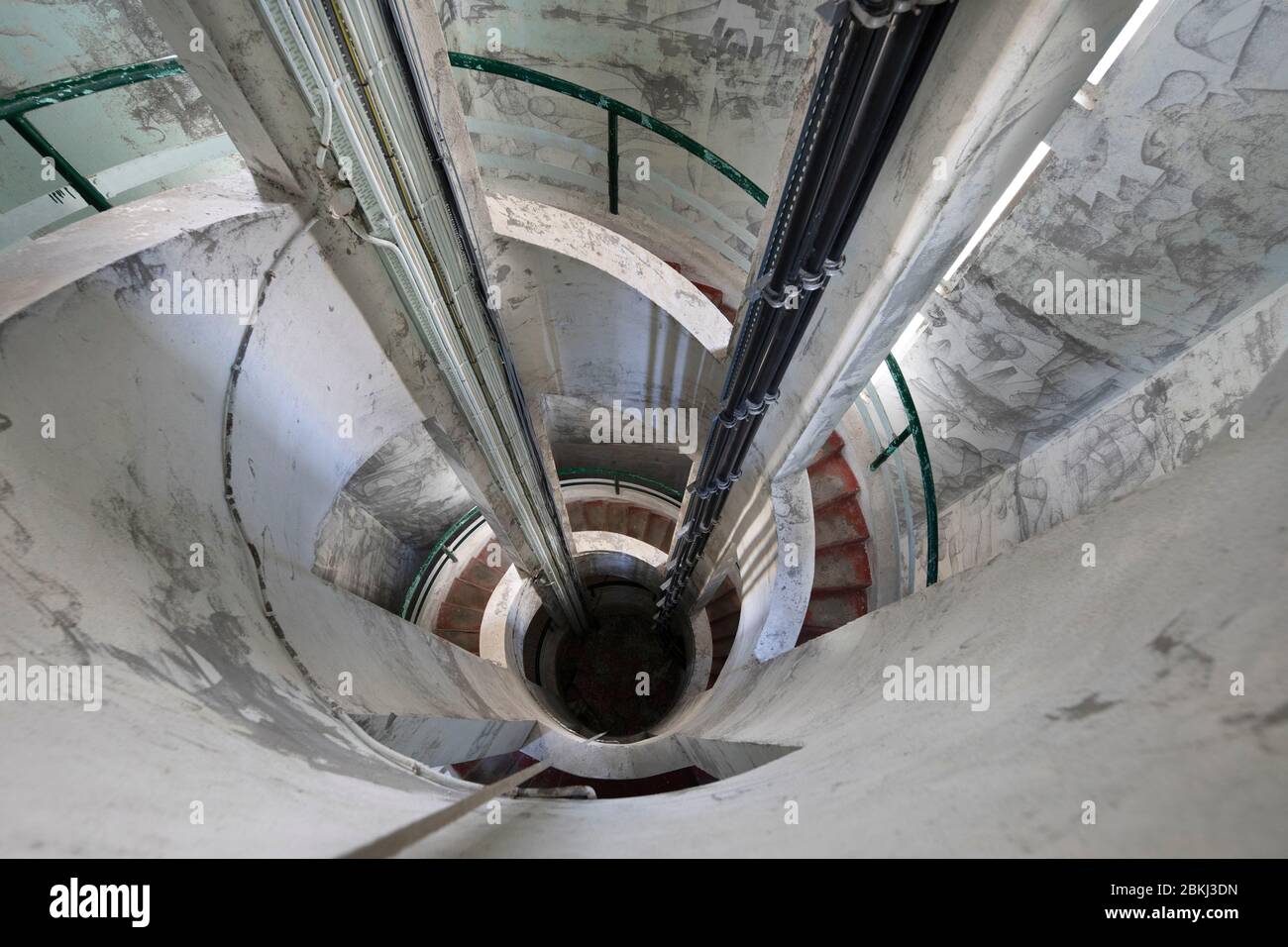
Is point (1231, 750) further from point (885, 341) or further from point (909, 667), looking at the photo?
point (885, 341)

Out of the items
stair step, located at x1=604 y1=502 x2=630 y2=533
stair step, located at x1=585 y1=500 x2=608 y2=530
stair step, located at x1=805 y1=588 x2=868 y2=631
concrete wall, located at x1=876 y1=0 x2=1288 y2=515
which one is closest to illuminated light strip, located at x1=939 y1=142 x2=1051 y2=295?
concrete wall, located at x1=876 y1=0 x2=1288 y2=515

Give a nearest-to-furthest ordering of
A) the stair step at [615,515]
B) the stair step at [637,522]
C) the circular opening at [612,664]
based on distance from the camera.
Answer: the circular opening at [612,664] < the stair step at [637,522] < the stair step at [615,515]

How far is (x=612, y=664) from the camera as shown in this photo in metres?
9.27

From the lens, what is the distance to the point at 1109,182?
358 centimetres

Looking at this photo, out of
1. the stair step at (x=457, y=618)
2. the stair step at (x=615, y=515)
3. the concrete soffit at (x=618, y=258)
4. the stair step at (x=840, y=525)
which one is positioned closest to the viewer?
the concrete soffit at (x=618, y=258)

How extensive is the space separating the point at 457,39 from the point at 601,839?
5262 millimetres

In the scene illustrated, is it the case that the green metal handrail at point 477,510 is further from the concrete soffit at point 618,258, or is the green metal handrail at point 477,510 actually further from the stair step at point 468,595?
the concrete soffit at point 618,258

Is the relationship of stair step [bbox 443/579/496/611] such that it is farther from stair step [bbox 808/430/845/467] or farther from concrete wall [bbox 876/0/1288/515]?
concrete wall [bbox 876/0/1288/515]

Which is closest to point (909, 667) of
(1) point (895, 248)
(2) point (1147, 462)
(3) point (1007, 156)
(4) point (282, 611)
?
(1) point (895, 248)

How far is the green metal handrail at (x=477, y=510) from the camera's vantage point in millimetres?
7489

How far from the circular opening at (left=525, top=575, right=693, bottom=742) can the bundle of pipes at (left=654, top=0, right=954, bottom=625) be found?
596 cm

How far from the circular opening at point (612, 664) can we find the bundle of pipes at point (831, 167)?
19.6ft

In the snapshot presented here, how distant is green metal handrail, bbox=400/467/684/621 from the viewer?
749 centimetres

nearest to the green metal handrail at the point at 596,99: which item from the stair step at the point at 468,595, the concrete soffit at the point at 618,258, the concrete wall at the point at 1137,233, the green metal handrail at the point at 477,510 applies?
the concrete soffit at the point at 618,258
